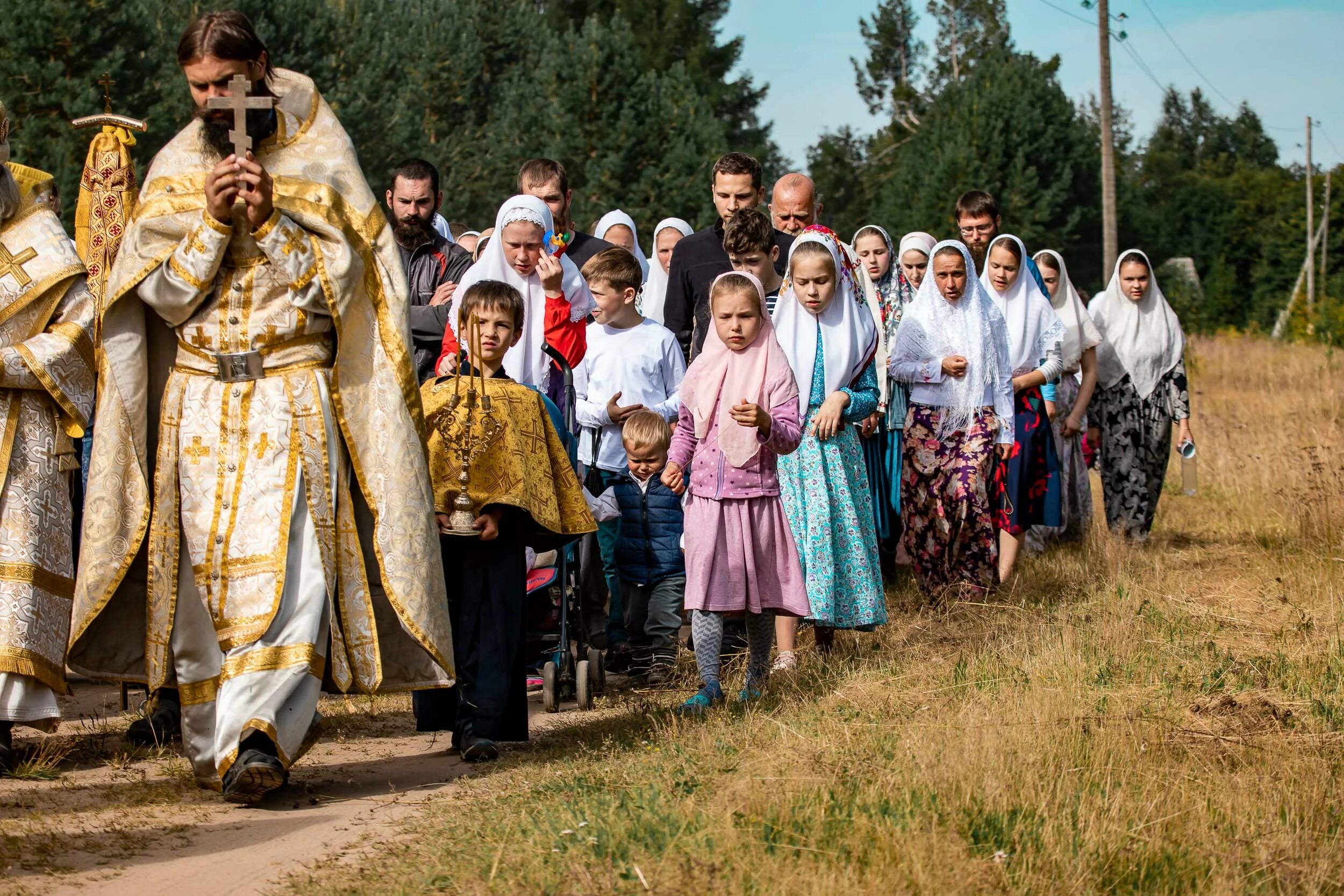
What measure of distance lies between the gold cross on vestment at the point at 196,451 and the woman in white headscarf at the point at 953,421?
4712 mm

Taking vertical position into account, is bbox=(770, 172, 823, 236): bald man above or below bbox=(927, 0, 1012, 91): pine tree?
below

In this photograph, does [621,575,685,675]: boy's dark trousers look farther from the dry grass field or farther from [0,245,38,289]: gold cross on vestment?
[0,245,38,289]: gold cross on vestment

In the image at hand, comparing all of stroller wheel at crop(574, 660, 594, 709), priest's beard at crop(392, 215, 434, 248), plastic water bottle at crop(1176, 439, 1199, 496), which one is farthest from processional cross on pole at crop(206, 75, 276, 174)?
plastic water bottle at crop(1176, 439, 1199, 496)

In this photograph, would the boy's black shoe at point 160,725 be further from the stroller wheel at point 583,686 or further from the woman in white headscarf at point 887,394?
the woman in white headscarf at point 887,394

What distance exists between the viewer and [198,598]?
584 centimetres

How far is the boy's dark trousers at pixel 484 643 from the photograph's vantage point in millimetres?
6594

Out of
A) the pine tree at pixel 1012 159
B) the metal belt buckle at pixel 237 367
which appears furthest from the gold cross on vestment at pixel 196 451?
the pine tree at pixel 1012 159

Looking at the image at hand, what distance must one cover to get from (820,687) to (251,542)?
7.98ft

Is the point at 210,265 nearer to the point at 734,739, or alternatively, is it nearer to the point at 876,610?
the point at 734,739

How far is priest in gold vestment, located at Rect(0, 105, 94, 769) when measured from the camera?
20.1 feet

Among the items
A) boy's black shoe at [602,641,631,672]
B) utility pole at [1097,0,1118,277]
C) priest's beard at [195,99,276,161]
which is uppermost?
utility pole at [1097,0,1118,277]

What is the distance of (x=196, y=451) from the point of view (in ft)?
19.1

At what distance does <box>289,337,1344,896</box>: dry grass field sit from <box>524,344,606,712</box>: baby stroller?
24 cm

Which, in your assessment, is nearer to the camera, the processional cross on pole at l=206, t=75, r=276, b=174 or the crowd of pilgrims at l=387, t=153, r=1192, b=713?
the processional cross on pole at l=206, t=75, r=276, b=174
